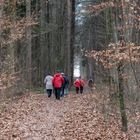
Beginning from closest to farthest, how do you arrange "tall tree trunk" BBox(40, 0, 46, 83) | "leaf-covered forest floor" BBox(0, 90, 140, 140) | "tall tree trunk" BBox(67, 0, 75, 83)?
"leaf-covered forest floor" BBox(0, 90, 140, 140), "tall tree trunk" BBox(40, 0, 46, 83), "tall tree trunk" BBox(67, 0, 75, 83)

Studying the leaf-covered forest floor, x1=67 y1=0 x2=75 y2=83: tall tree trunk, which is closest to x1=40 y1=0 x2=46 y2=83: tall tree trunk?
x1=67 y1=0 x2=75 y2=83: tall tree trunk

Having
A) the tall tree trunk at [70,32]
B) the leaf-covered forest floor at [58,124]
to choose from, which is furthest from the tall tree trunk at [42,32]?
the leaf-covered forest floor at [58,124]

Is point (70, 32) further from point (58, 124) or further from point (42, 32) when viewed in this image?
point (58, 124)

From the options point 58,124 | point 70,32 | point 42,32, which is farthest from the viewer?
point 70,32

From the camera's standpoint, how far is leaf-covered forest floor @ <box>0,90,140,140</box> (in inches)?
538

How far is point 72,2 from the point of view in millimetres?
38094

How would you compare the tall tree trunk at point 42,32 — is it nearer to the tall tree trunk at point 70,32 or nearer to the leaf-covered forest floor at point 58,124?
the tall tree trunk at point 70,32

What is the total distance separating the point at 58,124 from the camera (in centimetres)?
1573

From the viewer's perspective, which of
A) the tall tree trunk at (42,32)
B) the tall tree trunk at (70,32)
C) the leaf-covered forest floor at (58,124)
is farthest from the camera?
the tall tree trunk at (70,32)

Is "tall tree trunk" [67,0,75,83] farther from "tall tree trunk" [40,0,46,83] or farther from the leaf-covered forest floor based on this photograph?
the leaf-covered forest floor

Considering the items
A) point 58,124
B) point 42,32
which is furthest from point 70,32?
point 58,124

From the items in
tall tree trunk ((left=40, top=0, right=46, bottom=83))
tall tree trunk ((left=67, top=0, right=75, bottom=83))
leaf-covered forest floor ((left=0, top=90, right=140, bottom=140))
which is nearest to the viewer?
leaf-covered forest floor ((left=0, top=90, right=140, bottom=140))

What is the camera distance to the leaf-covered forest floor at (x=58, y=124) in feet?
44.8

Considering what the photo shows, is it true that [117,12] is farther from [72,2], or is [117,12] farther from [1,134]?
[72,2]
